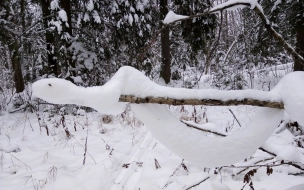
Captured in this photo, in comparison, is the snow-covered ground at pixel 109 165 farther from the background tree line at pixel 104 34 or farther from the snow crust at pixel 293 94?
the background tree line at pixel 104 34

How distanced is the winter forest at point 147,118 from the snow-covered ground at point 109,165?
1cm

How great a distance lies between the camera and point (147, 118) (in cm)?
98

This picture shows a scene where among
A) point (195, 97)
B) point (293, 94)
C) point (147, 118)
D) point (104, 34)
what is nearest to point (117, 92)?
point (147, 118)

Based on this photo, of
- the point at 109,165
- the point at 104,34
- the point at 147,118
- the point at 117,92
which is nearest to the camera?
the point at 117,92

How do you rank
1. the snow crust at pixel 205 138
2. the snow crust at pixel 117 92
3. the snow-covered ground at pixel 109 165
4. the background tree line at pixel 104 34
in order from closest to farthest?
the snow crust at pixel 117 92
the snow crust at pixel 205 138
the snow-covered ground at pixel 109 165
the background tree line at pixel 104 34

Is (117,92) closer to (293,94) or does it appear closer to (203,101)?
(203,101)

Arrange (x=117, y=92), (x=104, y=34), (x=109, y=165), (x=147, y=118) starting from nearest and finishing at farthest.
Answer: (x=117, y=92), (x=147, y=118), (x=109, y=165), (x=104, y=34)

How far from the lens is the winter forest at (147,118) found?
0.92 meters

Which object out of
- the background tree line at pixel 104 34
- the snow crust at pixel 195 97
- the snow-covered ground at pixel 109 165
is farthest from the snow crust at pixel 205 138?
the background tree line at pixel 104 34

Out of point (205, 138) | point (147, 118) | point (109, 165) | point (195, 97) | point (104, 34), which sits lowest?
point (109, 165)

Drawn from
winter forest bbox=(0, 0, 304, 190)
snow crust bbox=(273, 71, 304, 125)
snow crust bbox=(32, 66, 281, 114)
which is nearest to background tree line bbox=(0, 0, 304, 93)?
winter forest bbox=(0, 0, 304, 190)

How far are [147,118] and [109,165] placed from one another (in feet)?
6.53

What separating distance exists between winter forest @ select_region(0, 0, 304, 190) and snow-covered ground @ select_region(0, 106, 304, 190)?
0.01 meters

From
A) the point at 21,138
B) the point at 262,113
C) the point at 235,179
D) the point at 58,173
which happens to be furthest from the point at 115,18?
the point at 262,113
